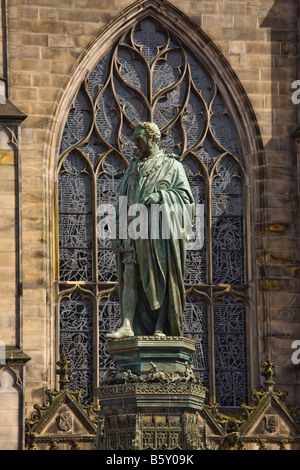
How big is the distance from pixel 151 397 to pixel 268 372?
7.18 metres

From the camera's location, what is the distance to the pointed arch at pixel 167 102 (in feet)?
75.9

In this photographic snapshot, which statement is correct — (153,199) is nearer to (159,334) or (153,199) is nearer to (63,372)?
(159,334)

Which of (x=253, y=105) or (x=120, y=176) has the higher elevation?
(x=253, y=105)

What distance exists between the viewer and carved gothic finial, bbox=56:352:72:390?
20.6 m

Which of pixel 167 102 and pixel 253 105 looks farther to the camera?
pixel 167 102

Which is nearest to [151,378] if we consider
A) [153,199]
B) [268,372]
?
[153,199]

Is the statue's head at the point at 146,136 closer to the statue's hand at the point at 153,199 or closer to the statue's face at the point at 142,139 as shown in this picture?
A: the statue's face at the point at 142,139

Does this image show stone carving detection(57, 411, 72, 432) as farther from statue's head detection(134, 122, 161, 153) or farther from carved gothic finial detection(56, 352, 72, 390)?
statue's head detection(134, 122, 161, 153)

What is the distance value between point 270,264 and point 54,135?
11.5ft

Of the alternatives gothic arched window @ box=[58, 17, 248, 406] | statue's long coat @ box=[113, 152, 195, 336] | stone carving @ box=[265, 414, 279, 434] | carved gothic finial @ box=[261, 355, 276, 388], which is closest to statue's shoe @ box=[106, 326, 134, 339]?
statue's long coat @ box=[113, 152, 195, 336]

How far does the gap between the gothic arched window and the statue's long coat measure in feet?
24.9

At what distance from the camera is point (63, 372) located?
20.7 m

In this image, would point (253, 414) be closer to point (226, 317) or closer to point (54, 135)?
point (226, 317)

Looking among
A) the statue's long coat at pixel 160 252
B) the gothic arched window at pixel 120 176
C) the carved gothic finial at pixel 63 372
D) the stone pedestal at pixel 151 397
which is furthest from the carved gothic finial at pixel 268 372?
the stone pedestal at pixel 151 397
